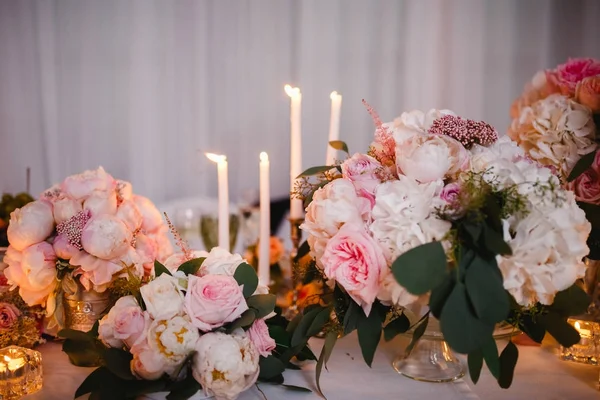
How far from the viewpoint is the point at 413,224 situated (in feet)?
2.72

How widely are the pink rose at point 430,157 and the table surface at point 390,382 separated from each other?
384 millimetres

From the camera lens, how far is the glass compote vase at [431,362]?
1.04 meters

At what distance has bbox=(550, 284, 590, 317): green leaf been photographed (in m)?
0.88

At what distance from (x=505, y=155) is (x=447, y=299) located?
0.29 meters

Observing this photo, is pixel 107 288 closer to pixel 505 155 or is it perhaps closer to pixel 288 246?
pixel 505 155

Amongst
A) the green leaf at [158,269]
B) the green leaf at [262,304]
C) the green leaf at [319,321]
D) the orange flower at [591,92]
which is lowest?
the green leaf at [319,321]

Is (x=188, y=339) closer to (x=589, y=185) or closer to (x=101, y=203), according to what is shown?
(x=101, y=203)

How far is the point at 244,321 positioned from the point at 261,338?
46 millimetres

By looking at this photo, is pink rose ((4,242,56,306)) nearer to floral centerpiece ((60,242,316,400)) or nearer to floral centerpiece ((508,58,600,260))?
floral centerpiece ((60,242,316,400))

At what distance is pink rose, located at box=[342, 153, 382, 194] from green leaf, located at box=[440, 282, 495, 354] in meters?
0.22

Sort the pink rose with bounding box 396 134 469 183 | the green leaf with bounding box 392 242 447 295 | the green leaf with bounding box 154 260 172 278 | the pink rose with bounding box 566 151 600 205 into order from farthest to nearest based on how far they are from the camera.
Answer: the pink rose with bounding box 566 151 600 205
the green leaf with bounding box 154 260 172 278
the pink rose with bounding box 396 134 469 183
the green leaf with bounding box 392 242 447 295

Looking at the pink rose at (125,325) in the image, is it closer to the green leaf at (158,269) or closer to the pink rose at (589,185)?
the green leaf at (158,269)

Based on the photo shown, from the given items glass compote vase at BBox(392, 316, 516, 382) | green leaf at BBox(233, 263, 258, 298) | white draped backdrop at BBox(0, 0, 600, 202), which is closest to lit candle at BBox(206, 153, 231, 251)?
green leaf at BBox(233, 263, 258, 298)

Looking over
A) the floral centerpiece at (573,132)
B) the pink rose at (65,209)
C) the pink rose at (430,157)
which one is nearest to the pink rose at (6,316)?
the pink rose at (65,209)
